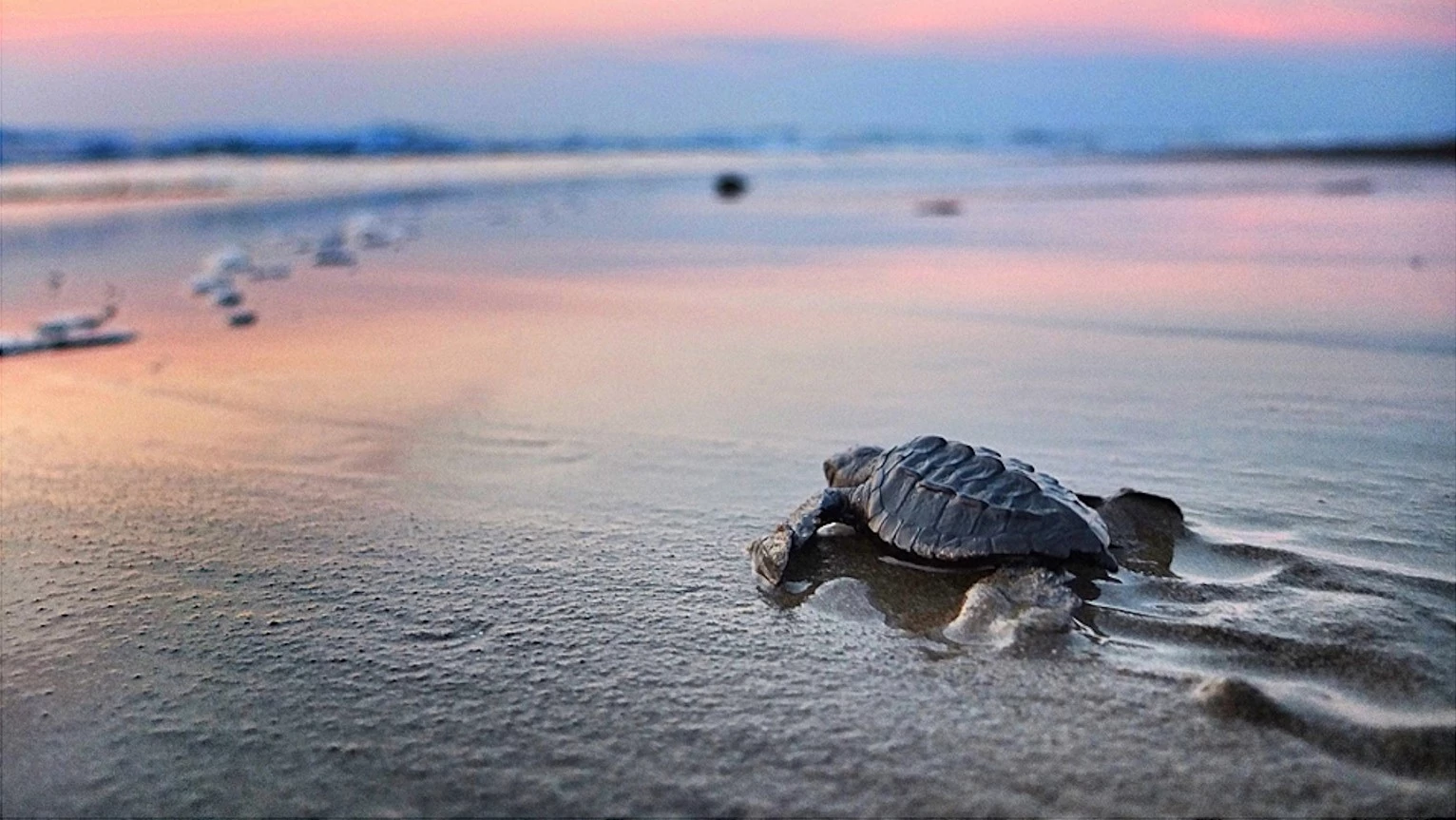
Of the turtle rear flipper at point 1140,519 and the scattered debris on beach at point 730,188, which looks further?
the scattered debris on beach at point 730,188

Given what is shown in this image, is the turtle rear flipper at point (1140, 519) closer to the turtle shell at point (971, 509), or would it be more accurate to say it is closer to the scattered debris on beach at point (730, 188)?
the turtle shell at point (971, 509)

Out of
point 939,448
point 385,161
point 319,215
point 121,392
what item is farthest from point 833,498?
point 385,161

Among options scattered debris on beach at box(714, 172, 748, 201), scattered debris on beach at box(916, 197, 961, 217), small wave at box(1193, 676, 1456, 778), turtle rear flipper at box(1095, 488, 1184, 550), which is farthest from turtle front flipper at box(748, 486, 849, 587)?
scattered debris on beach at box(714, 172, 748, 201)

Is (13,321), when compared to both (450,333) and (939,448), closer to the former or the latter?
(450,333)

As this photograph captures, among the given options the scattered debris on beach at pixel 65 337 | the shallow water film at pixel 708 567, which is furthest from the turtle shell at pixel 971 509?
the scattered debris on beach at pixel 65 337

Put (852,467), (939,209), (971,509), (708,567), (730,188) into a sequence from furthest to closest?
(730,188) → (939,209) → (852,467) → (708,567) → (971,509)

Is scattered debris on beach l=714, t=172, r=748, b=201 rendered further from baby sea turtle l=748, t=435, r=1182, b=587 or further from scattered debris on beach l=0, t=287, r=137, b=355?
baby sea turtle l=748, t=435, r=1182, b=587

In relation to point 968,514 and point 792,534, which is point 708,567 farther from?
point 968,514

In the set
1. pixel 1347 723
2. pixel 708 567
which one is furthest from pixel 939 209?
pixel 1347 723
